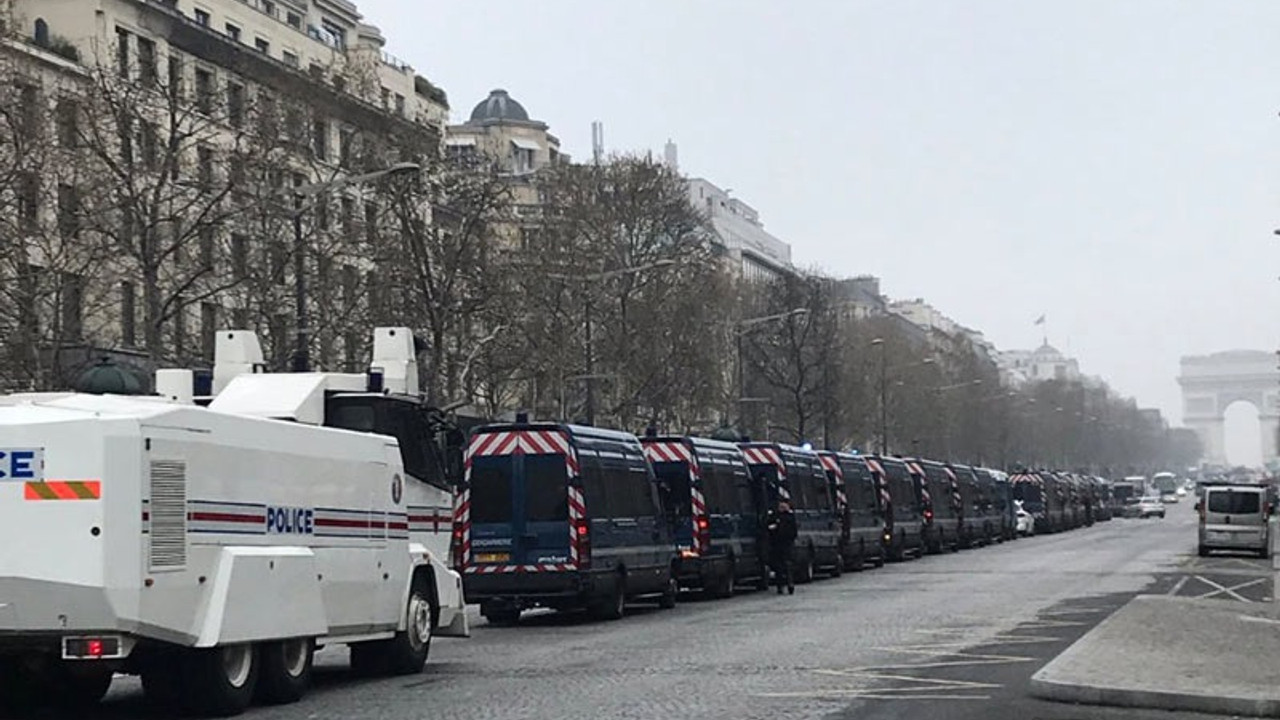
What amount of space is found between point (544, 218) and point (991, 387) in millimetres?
99337

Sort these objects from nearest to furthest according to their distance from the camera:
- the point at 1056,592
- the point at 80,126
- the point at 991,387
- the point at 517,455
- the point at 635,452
Result: the point at 517,455, the point at 635,452, the point at 1056,592, the point at 80,126, the point at 991,387

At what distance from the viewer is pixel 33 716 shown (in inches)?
647

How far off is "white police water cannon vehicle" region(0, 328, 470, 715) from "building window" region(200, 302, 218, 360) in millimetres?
30267

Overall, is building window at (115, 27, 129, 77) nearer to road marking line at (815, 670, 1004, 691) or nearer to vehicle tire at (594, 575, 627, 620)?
vehicle tire at (594, 575, 627, 620)

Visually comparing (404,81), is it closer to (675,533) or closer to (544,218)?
(544,218)

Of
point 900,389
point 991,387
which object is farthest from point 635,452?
point 991,387

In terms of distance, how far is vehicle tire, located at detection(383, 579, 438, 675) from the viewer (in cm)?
2016

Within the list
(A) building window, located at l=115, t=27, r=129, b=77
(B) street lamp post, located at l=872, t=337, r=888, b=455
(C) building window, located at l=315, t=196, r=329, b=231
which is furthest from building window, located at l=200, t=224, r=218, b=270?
(B) street lamp post, located at l=872, t=337, r=888, b=455

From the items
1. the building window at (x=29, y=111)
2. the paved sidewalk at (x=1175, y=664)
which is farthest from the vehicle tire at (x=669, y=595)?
the building window at (x=29, y=111)

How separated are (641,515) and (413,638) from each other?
12657mm

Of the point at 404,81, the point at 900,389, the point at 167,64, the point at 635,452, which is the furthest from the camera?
the point at 900,389

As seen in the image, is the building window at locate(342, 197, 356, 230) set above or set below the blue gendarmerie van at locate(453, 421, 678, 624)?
above

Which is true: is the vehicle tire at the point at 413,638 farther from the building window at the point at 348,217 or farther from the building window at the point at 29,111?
the building window at the point at 348,217

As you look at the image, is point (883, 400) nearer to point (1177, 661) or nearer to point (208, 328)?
point (208, 328)
